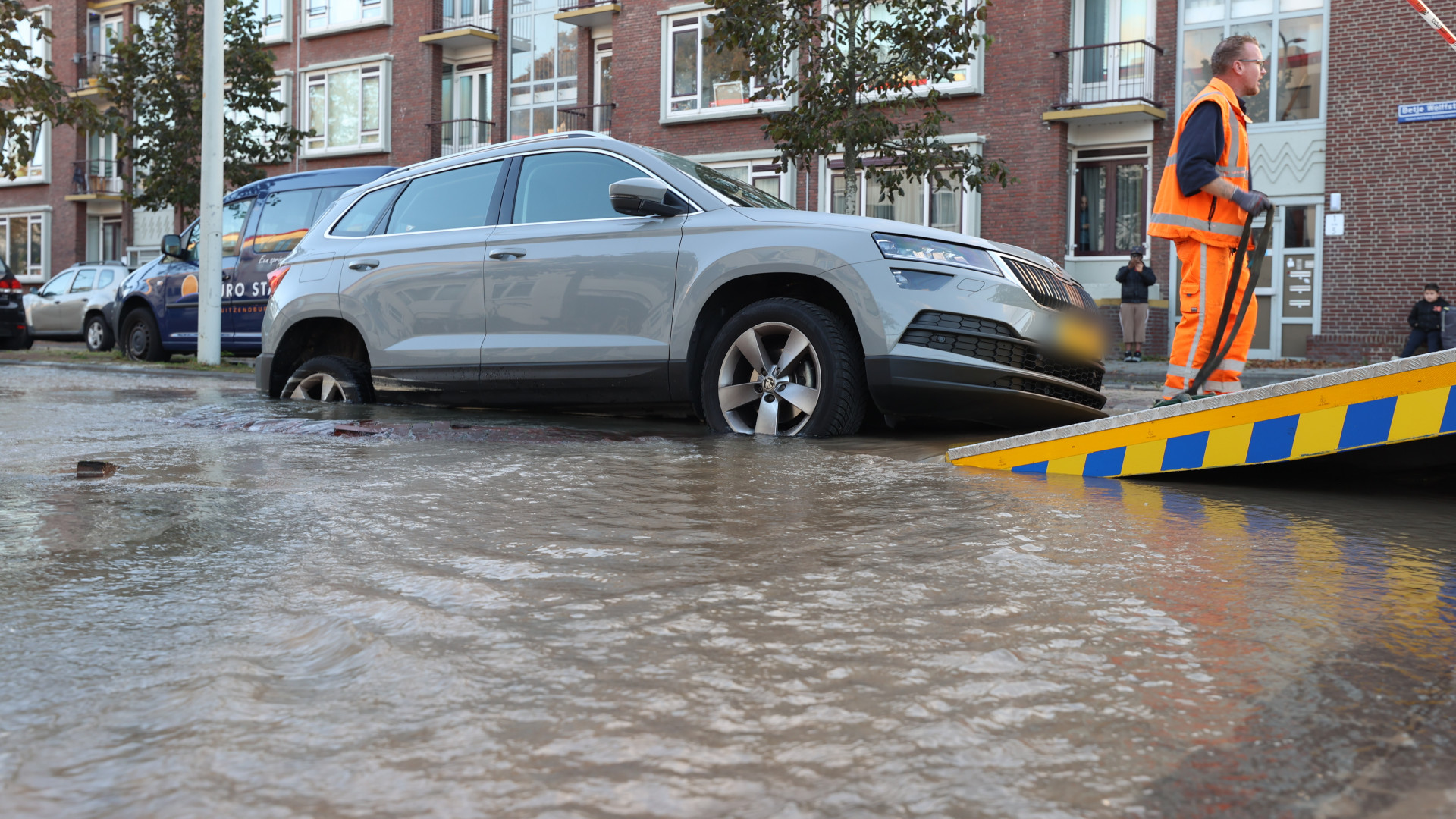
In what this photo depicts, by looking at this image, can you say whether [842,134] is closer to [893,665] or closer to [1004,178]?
[1004,178]

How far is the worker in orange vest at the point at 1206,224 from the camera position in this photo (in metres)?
5.70

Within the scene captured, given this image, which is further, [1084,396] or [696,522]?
[1084,396]

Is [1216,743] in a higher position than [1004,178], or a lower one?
lower

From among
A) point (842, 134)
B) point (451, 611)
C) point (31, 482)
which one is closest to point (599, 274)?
point (31, 482)

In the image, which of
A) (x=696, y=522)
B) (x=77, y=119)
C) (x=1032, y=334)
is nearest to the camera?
(x=696, y=522)

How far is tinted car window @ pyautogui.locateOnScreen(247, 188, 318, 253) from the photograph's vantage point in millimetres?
14133

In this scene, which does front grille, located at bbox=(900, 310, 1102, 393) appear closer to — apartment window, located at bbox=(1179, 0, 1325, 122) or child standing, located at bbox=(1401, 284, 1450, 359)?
child standing, located at bbox=(1401, 284, 1450, 359)

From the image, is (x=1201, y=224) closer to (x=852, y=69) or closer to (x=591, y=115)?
(x=852, y=69)

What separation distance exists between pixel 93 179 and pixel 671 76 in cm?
2216

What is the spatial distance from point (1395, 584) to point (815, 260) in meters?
3.23

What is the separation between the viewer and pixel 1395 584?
2.86m

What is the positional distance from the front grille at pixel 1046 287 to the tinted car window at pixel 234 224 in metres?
11.5

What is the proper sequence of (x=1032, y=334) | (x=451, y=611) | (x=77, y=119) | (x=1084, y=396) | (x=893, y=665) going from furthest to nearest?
(x=77, y=119), (x=1084, y=396), (x=1032, y=334), (x=451, y=611), (x=893, y=665)

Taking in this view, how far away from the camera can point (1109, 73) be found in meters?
23.5
